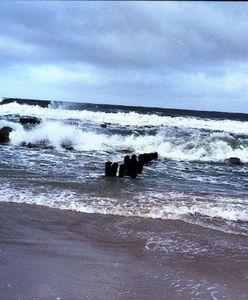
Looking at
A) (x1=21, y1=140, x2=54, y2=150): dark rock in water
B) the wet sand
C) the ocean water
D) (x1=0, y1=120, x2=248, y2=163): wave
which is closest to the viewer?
the wet sand

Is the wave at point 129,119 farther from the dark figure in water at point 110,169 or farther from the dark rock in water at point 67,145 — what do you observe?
the dark figure in water at point 110,169

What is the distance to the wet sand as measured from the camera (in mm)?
3922

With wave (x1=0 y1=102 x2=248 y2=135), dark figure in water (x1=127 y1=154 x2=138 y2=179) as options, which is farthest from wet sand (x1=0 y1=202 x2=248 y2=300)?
wave (x1=0 y1=102 x2=248 y2=135)

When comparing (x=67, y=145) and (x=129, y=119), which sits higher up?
(x=129, y=119)

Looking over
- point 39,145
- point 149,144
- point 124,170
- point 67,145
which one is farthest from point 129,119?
point 124,170

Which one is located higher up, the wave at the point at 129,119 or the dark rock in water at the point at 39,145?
the wave at the point at 129,119

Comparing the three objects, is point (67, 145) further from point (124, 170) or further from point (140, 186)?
point (140, 186)

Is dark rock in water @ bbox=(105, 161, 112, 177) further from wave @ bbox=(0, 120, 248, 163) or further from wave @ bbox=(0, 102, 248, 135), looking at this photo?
wave @ bbox=(0, 102, 248, 135)

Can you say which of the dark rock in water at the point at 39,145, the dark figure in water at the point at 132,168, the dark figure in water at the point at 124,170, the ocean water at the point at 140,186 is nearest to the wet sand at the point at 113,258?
the ocean water at the point at 140,186

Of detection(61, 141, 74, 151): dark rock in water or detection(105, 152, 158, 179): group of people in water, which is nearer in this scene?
detection(105, 152, 158, 179): group of people in water

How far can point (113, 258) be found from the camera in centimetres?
489

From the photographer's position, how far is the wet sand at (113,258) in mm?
3922

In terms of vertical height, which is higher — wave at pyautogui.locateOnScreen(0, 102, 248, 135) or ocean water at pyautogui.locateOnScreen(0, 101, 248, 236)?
wave at pyautogui.locateOnScreen(0, 102, 248, 135)

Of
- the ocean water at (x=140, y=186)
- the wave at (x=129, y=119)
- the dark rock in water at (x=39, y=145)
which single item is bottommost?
the dark rock in water at (x=39, y=145)
